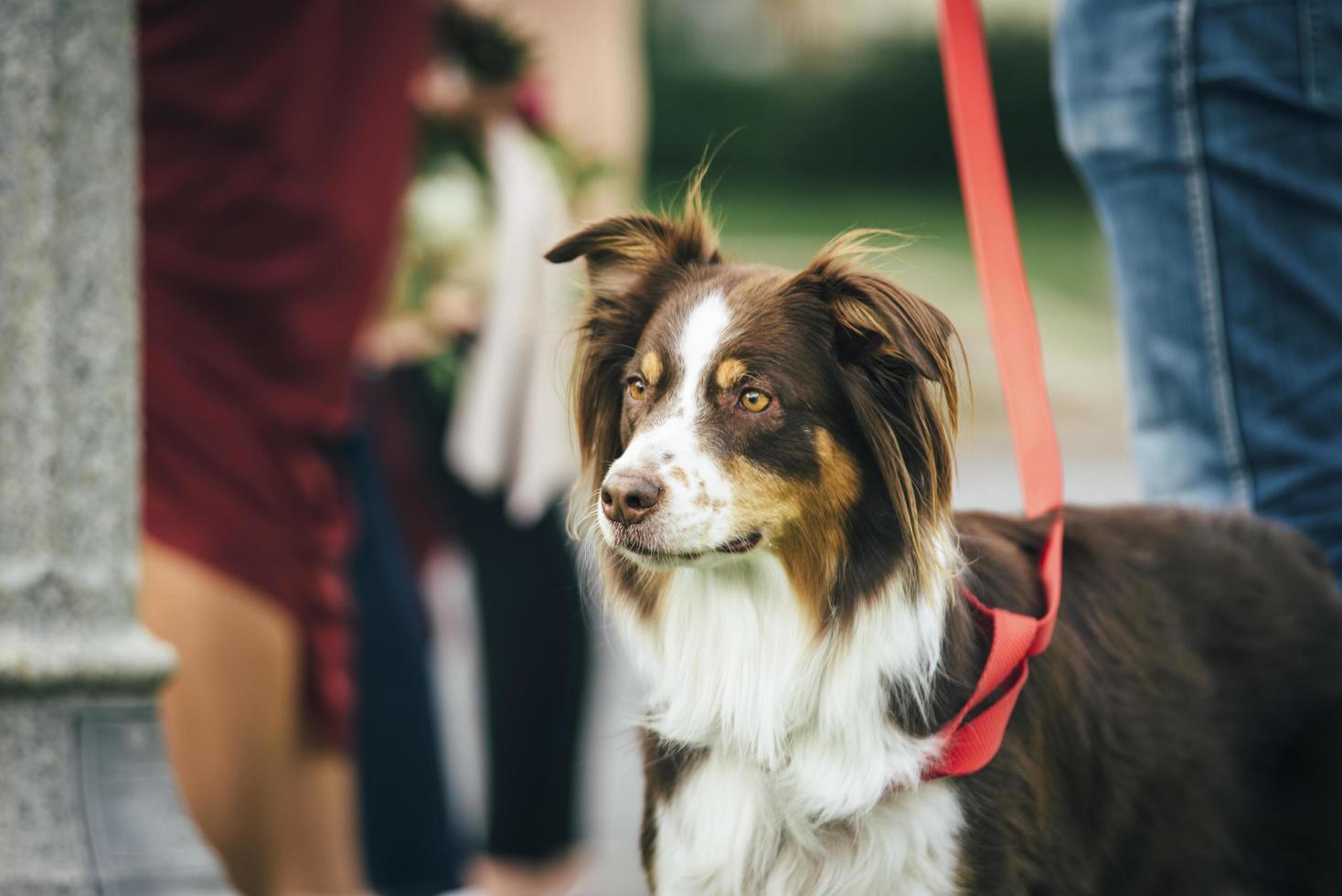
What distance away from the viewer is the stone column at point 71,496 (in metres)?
2.88

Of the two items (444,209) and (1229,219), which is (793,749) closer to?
(1229,219)

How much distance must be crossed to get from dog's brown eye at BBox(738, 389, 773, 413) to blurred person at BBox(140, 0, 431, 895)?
1589mm

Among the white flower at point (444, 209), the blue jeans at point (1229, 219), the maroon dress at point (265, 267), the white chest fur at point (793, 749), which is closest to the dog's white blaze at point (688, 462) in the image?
the white chest fur at point (793, 749)

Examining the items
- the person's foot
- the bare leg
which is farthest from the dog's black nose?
the person's foot

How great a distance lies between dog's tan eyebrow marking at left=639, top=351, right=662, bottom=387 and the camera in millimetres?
2799

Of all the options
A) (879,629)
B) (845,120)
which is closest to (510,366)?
(879,629)

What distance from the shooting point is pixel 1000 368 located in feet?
8.96

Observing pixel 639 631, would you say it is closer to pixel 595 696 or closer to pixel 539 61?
pixel 595 696

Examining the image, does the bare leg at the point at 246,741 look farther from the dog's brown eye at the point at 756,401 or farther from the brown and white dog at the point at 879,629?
the dog's brown eye at the point at 756,401

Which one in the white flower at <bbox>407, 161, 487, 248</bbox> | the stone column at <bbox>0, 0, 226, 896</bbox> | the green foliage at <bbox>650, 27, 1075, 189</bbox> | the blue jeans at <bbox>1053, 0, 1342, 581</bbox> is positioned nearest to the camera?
Result: the stone column at <bbox>0, 0, 226, 896</bbox>

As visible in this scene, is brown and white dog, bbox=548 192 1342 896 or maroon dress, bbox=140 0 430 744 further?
maroon dress, bbox=140 0 430 744

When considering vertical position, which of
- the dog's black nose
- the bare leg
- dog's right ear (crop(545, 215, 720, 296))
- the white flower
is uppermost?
the white flower

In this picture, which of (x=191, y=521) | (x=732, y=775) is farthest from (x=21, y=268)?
(x=732, y=775)

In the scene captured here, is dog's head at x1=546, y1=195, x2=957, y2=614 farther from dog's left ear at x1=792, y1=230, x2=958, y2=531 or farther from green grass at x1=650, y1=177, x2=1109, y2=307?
green grass at x1=650, y1=177, x2=1109, y2=307
